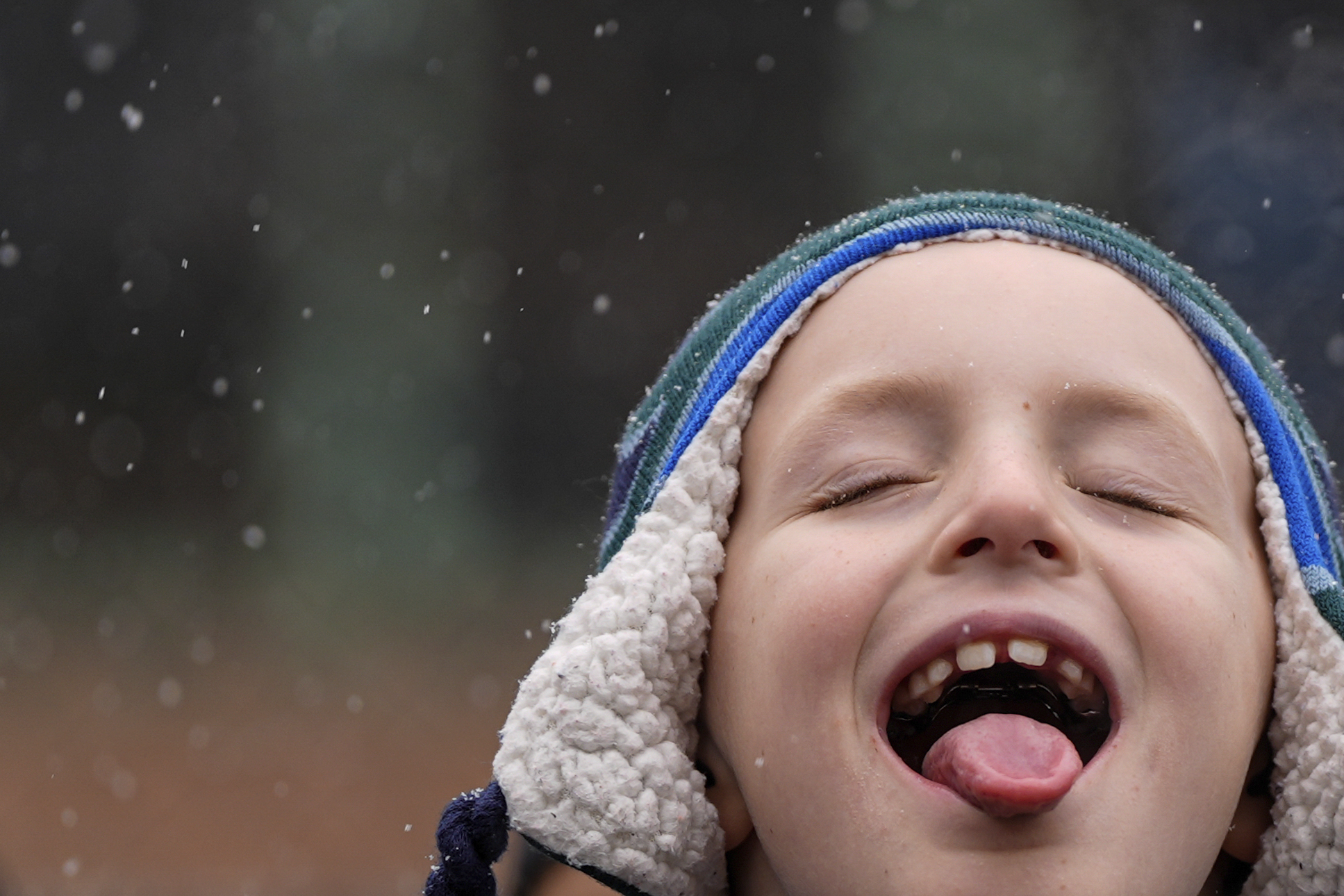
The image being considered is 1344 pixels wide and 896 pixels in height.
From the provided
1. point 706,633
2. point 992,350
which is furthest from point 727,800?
point 992,350

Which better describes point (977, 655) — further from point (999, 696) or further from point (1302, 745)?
point (1302, 745)

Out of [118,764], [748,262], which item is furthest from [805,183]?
[118,764]

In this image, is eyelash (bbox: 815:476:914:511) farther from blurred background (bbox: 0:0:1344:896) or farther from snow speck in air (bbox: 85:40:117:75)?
snow speck in air (bbox: 85:40:117:75)

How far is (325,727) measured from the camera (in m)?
7.35

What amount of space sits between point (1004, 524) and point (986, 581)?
7 cm

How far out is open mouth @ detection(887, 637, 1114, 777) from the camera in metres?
1.67

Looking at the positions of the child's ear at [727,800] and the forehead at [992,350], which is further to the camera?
the child's ear at [727,800]

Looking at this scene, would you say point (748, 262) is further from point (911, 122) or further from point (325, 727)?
point (325, 727)

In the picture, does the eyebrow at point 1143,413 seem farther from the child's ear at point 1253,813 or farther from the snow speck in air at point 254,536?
the snow speck in air at point 254,536

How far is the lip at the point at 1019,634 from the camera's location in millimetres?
1651

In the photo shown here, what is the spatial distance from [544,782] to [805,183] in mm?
6588

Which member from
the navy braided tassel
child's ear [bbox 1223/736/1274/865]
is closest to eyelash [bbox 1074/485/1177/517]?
child's ear [bbox 1223/736/1274/865]

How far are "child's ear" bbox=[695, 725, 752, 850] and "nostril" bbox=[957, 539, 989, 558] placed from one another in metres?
0.43

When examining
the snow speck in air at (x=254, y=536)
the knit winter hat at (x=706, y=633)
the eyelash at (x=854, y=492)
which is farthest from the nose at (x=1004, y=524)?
the snow speck in air at (x=254, y=536)
